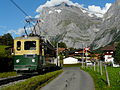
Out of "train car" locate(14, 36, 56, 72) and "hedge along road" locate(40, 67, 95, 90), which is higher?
"train car" locate(14, 36, 56, 72)

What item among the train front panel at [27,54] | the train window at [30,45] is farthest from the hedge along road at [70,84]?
the train window at [30,45]

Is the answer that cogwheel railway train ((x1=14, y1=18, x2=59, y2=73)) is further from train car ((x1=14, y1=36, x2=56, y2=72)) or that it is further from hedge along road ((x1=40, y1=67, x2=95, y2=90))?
hedge along road ((x1=40, y1=67, x2=95, y2=90))

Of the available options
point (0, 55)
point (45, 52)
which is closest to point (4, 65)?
point (0, 55)

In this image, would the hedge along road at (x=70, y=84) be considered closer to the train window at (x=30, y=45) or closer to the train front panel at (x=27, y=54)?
the train front panel at (x=27, y=54)

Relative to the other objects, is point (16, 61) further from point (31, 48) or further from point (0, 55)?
point (0, 55)

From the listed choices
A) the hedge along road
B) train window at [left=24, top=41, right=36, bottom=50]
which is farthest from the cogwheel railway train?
the hedge along road

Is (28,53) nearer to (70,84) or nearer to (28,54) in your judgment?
(28,54)

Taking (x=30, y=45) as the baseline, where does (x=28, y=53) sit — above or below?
below

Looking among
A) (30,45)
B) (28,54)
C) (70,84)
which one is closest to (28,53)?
(28,54)

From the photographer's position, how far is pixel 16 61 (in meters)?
23.2

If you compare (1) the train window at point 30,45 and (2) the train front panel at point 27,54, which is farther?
(1) the train window at point 30,45

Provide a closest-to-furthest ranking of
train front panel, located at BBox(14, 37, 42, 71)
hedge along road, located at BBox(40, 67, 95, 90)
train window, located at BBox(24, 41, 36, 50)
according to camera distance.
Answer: hedge along road, located at BBox(40, 67, 95, 90) < train front panel, located at BBox(14, 37, 42, 71) < train window, located at BBox(24, 41, 36, 50)

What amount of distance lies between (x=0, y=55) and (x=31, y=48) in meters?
5.58

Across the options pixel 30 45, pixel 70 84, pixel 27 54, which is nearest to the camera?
pixel 70 84
